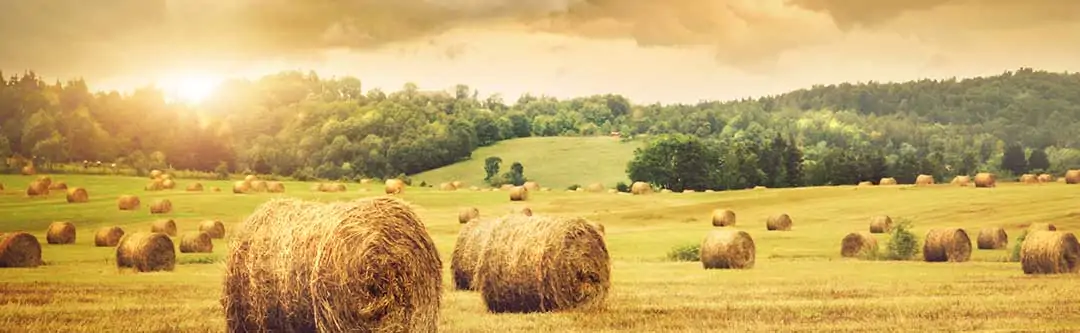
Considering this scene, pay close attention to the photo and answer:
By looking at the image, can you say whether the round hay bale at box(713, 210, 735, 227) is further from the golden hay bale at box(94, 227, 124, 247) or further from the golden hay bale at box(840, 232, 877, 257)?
the golden hay bale at box(94, 227, 124, 247)

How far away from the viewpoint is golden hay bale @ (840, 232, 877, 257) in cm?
2333

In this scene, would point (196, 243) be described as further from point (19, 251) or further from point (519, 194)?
point (519, 194)

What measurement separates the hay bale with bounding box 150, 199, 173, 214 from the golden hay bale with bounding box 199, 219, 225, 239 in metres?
1.11

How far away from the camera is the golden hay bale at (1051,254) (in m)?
17.2

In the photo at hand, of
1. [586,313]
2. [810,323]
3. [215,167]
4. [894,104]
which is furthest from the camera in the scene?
[894,104]

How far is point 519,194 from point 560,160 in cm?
612

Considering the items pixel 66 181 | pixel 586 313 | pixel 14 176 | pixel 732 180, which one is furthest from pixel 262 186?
pixel 732 180

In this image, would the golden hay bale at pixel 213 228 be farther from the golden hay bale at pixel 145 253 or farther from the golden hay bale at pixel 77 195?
the golden hay bale at pixel 145 253

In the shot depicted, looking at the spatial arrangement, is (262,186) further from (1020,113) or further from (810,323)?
(1020,113)

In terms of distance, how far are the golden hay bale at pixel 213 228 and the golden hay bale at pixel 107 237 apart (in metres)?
2.57

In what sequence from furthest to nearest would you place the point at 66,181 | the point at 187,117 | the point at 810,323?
the point at 187,117 → the point at 66,181 → the point at 810,323

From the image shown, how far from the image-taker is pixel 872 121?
60031 mm

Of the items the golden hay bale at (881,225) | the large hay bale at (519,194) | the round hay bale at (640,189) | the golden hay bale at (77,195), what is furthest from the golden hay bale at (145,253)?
the round hay bale at (640,189)

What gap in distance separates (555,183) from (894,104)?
2307cm
